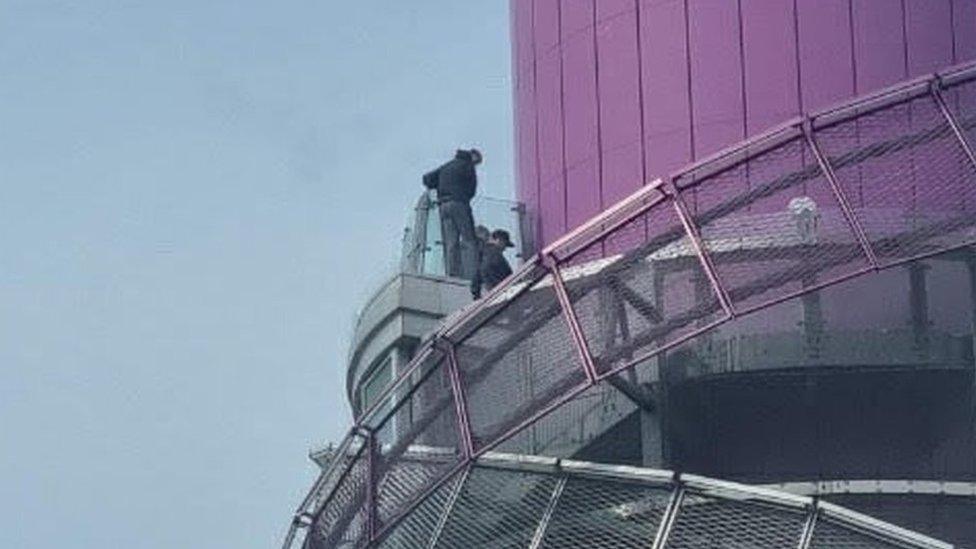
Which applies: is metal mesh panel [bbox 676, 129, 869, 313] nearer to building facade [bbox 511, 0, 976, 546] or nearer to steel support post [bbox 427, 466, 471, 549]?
building facade [bbox 511, 0, 976, 546]

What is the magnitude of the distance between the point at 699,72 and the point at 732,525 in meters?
8.06

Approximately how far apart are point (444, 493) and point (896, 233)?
6.02 metres

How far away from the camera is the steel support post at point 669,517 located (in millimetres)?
43906

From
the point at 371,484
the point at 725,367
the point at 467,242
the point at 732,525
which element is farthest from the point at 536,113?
the point at 732,525

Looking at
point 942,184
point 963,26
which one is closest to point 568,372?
point 942,184

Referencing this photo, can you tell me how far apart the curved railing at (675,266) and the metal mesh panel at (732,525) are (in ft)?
7.14

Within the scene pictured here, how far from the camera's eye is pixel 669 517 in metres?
44.1

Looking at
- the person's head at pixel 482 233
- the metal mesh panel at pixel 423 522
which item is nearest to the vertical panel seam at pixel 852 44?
the person's head at pixel 482 233

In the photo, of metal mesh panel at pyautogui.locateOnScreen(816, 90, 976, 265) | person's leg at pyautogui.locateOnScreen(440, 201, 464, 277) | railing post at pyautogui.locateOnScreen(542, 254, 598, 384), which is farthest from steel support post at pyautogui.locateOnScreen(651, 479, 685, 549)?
person's leg at pyautogui.locateOnScreen(440, 201, 464, 277)

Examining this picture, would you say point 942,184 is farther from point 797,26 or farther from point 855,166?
point 797,26

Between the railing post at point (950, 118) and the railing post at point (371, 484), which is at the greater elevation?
the railing post at point (950, 118)

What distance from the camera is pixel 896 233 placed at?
151ft

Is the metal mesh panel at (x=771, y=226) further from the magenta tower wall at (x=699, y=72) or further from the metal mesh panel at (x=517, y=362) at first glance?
the magenta tower wall at (x=699, y=72)

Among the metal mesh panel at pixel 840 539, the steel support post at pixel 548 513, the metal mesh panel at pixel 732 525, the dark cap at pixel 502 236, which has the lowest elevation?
the metal mesh panel at pixel 840 539
